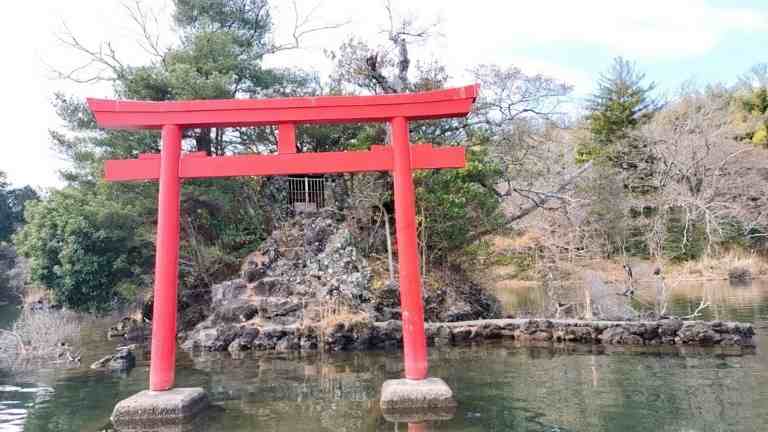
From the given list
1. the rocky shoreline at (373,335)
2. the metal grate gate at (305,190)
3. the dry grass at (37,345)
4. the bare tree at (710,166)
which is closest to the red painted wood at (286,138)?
the rocky shoreline at (373,335)

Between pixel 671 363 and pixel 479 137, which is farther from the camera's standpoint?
pixel 479 137

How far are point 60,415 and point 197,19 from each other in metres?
12.7

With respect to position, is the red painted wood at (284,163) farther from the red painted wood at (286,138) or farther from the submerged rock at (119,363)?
the submerged rock at (119,363)

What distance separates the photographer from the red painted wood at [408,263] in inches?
242

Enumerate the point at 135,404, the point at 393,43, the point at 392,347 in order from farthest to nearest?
the point at 393,43, the point at 392,347, the point at 135,404

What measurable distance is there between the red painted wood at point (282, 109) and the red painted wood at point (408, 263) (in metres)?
0.25

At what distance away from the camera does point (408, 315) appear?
6.16m

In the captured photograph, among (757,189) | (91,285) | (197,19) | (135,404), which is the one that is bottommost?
(135,404)

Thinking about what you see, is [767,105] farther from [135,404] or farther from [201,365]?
[135,404]

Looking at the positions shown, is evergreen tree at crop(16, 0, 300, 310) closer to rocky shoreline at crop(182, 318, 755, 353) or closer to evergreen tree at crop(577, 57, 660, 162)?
rocky shoreline at crop(182, 318, 755, 353)

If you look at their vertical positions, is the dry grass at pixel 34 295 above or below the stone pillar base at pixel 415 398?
above

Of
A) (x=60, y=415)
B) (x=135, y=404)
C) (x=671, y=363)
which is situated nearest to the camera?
(x=135, y=404)

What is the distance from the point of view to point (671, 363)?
7.90 m

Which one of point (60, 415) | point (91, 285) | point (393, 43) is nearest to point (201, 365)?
point (60, 415)
